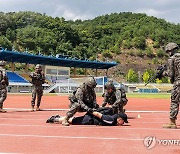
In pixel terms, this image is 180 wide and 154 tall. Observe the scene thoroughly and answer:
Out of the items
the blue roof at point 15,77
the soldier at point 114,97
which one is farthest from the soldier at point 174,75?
the blue roof at point 15,77

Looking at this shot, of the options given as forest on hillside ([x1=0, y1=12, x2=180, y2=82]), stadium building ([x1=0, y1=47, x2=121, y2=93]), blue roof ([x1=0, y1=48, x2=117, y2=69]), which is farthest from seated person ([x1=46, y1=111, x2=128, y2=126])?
forest on hillside ([x1=0, y1=12, x2=180, y2=82])

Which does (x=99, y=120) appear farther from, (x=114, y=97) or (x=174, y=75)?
(x=174, y=75)

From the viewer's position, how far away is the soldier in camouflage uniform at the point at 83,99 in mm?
9102

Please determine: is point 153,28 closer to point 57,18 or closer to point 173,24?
point 173,24

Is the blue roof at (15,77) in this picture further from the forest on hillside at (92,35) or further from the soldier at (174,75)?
the soldier at (174,75)

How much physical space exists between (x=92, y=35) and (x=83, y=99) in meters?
146

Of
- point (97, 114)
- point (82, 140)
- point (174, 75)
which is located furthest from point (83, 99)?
point (82, 140)

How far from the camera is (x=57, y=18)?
129 metres

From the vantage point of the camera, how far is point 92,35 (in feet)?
507

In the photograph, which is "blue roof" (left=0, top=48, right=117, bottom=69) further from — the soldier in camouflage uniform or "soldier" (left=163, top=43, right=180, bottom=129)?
"soldier" (left=163, top=43, right=180, bottom=129)

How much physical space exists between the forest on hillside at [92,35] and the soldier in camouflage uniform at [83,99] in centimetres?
8768

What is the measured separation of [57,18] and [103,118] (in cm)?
12244

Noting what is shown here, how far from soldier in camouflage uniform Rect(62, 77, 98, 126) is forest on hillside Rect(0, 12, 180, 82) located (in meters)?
87.7

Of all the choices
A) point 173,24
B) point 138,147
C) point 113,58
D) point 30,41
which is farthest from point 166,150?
point 173,24
